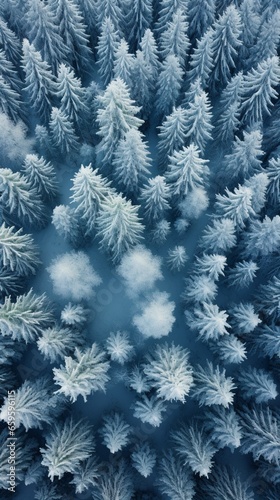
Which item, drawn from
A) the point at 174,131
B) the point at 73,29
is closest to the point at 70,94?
the point at 73,29

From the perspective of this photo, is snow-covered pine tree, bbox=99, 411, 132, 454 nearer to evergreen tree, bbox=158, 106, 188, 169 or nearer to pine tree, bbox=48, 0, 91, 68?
evergreen tree, bbox=158, 106, 188, 169

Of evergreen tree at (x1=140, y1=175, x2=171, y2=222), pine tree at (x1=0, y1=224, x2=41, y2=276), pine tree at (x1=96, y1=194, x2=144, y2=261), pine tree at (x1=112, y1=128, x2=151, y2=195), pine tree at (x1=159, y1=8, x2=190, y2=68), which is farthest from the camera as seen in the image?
pine tree at (x1=159, y1=8, x2=190, y2=68)

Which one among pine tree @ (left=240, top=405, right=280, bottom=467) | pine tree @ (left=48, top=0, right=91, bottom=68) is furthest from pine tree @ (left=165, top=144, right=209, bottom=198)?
pine tree @ (left=240, top=405, right=280, bottom=467)

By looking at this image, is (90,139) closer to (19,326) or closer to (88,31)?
(88,31)

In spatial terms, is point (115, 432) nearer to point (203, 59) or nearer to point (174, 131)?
point (174, 131)

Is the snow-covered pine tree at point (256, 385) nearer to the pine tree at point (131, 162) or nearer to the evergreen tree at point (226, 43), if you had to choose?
the pine tree at point (131, 162)

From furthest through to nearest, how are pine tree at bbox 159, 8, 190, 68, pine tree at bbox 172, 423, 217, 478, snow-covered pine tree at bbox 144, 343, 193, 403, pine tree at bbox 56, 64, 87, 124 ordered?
pine tree at bbox 159, 8, 190, 68 < pine tree at bbox 56, 64, 87, 124 < pine tree at bbox 172, 423, 217, 478 < snow-covered pine tree at bbox 144, 343, 193, 403

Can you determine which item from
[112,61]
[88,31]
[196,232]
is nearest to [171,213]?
[196,232]
